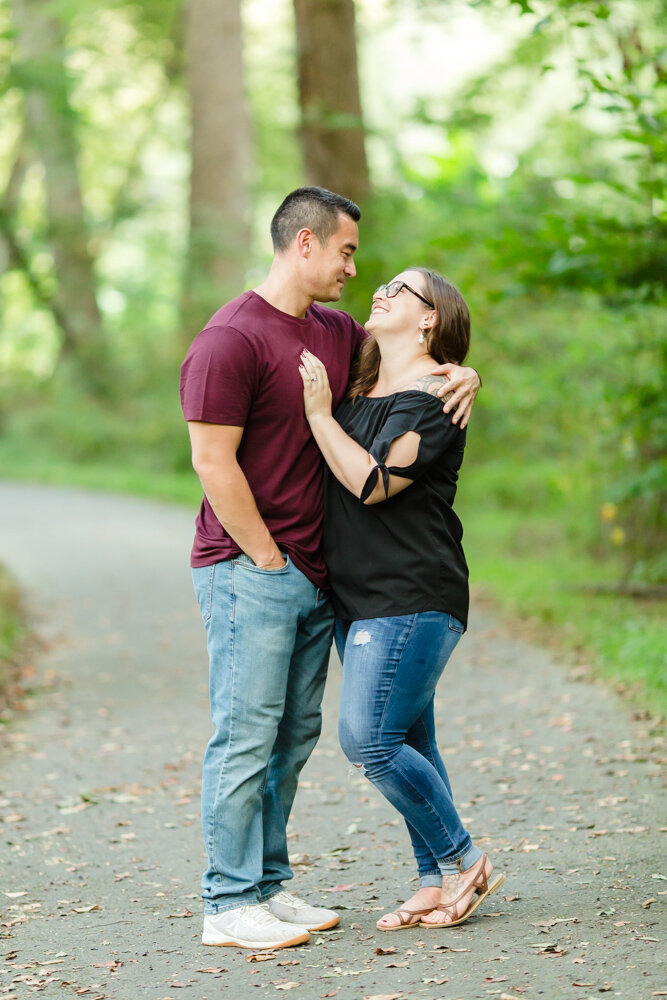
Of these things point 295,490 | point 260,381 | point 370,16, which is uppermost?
point 370,16

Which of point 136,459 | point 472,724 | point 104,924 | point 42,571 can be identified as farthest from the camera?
point 136,459

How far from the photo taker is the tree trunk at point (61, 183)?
2466cm

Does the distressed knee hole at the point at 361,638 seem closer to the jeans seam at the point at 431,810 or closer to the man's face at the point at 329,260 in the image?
the jeans seam at the point at 431,810

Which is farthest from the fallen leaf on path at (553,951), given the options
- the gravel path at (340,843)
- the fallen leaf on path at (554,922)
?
the fallen leaf on path at (554,922)

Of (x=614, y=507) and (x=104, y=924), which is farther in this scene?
(x=614, y=507)

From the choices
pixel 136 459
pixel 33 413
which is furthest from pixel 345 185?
pixel 33 413

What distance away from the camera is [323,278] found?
13.0 feet

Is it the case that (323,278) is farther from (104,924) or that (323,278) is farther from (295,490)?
(104,924)

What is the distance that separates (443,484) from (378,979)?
1529 millimetres

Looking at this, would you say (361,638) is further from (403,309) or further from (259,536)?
(403,309)

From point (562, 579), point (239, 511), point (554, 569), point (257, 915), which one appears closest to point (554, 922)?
point (257, 915)

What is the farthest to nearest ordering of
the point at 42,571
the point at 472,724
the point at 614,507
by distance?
1. the point at 42,571
2. the point at 614,507
3. the point at 472,724

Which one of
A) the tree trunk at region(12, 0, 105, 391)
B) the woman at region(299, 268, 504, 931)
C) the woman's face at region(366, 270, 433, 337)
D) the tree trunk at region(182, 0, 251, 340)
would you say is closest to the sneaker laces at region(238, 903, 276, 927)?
the woman at region(299, 268, 504, 931)

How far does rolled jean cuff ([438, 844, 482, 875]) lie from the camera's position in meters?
4.09
